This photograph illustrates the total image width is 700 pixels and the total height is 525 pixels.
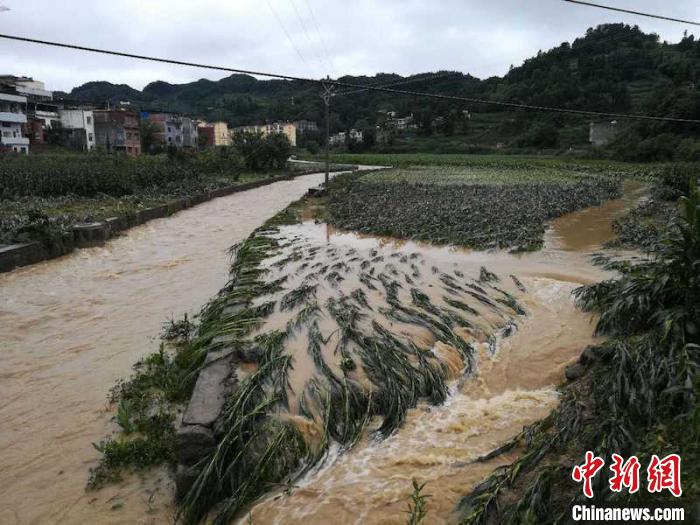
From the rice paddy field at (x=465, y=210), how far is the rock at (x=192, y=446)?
852cm

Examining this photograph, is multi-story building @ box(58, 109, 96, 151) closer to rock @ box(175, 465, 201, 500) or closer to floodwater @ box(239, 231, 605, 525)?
floodwater @ box(239, 231, 605, 525)

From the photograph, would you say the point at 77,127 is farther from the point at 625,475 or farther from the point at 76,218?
the point at 625,475

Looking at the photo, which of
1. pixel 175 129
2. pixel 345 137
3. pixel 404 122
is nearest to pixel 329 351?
pixel 175 129

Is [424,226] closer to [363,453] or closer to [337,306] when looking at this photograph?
[337,306]

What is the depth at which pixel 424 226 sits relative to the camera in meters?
13.0

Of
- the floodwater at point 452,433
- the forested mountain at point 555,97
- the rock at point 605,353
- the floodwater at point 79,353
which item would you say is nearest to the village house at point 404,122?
the forested mountain at point 555,97

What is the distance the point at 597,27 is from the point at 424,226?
121 m

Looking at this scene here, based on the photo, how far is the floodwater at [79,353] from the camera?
344cm

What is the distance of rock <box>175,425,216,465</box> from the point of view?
3475mm

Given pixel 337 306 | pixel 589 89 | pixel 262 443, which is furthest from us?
pixel 589 89

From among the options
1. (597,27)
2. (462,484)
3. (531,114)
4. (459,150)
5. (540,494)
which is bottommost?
(462,484)

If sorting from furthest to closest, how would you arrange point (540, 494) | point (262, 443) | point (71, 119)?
point (71, 119), point (262, 443), point (540, 494)

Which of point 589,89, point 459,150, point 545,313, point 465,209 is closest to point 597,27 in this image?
point 589,89

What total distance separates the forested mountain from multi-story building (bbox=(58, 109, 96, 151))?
26703 mm
